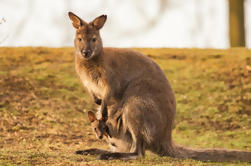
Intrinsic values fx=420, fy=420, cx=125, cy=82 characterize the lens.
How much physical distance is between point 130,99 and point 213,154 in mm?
Result: 1542

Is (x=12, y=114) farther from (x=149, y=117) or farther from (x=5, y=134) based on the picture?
(x=149, y=117)

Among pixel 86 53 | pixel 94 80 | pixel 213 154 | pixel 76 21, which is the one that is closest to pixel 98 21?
pixel 76 21

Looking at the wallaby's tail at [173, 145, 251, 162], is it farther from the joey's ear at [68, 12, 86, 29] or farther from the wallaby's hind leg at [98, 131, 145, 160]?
the joey's ear at [68, 12, 86, 29]

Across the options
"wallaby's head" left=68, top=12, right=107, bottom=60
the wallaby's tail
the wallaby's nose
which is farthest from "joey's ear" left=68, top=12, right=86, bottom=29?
the wallaby's tail

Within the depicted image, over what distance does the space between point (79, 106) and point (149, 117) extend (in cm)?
520

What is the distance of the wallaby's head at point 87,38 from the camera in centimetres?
646

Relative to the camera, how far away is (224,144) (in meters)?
9.12

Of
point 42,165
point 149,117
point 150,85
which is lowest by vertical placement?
point 42,165

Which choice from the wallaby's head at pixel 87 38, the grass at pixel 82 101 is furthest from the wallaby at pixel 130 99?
the grass at pixel 82 101

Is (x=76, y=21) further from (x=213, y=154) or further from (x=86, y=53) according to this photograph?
(x=213, y=154)

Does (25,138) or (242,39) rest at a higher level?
(242,39)

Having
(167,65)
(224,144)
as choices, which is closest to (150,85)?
(224,144)

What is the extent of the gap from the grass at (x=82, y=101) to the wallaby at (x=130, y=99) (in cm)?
27

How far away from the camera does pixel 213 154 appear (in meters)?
6.45
